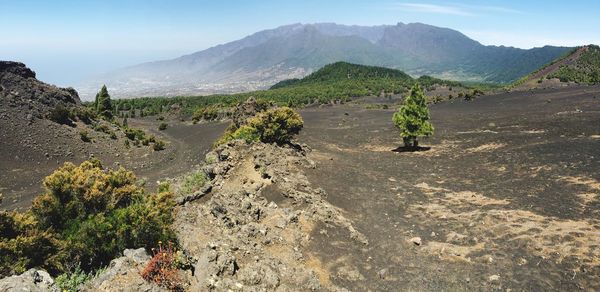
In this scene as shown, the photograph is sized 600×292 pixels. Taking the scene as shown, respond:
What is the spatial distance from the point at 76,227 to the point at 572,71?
11220 centimetres

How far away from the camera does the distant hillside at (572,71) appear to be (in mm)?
88938

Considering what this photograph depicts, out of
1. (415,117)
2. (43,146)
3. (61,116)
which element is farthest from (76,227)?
(61,116)

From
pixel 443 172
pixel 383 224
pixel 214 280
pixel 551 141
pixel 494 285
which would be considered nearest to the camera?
pixel 214 280

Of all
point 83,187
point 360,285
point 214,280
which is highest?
point 83,187

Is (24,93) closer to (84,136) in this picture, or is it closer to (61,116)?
(61,116)

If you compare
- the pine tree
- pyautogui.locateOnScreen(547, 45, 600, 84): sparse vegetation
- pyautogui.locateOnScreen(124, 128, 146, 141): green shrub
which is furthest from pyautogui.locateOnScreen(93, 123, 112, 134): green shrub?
pyautogui.locateOnScreen(547, 45, 600, 84): sparse vegetation

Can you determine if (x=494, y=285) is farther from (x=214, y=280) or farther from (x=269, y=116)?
(x=269, y=116)

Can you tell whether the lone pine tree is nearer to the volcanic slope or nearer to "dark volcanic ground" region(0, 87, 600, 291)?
the volcanic slope

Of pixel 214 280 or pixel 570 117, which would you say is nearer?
pixel 214 280

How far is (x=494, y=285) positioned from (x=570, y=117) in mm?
32154

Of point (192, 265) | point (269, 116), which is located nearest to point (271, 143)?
point (269, 116)

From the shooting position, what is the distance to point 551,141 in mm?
28516

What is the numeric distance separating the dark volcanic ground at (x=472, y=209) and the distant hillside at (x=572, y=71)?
6021cm

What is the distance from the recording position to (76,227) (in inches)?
497
